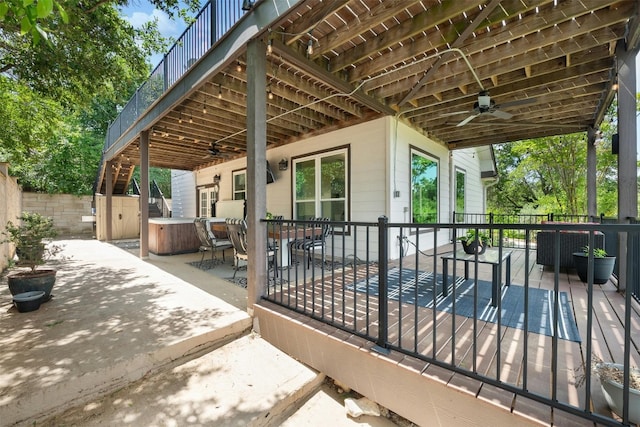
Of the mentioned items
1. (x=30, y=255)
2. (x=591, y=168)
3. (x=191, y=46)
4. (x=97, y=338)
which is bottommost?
(x=97, y=338)

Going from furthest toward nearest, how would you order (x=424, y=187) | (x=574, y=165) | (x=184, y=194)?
(x=184, y=194)
(x=574, y=165)
(x=424, y=187)

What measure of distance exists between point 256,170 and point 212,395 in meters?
2.11

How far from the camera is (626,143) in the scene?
3.27 m

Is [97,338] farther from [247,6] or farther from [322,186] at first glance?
[322,186]

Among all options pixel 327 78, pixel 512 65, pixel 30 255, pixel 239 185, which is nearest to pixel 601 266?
pixel 512 65

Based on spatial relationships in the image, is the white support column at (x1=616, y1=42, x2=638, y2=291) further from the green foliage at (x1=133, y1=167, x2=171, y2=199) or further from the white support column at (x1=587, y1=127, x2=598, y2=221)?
the green foliage at (x1=133, y1=167, x2=171, y2=199)

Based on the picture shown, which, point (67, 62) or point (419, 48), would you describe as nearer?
point (419, 48)

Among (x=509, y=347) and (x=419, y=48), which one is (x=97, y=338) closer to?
(x=509, y=347)

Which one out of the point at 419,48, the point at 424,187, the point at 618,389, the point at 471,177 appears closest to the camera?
the point at 618,389

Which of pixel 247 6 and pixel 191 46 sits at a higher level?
pixel 191 46

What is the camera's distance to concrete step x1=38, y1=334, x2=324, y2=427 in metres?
1.76

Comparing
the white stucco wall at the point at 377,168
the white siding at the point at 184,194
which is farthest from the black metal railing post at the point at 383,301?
the white siding at the point at 184,194

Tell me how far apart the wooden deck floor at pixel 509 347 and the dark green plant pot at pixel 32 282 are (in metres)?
2.84

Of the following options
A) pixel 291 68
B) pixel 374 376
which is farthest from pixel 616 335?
pixel 291 68
